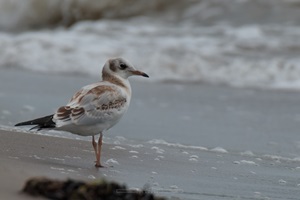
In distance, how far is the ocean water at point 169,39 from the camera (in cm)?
1105

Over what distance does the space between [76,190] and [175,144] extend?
9.38ft

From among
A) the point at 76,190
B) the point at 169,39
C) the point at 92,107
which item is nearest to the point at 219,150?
the point at 92,107

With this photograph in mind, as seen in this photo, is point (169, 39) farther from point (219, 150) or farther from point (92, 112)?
point (92, 112)

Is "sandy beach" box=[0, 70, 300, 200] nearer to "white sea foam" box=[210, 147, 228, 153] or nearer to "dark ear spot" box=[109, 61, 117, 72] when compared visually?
"white sea foam" box=[210, 147, 228, 153]

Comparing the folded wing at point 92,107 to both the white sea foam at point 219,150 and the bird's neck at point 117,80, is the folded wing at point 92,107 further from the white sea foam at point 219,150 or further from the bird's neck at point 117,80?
the white sea foam at point 219,150

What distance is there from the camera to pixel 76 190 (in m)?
3.37

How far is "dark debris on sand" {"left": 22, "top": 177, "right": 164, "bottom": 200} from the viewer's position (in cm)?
337

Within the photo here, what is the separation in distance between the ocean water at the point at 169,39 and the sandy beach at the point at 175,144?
1128 millimetres

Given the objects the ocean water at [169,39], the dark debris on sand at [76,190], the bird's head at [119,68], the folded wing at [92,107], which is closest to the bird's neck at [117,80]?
the bird's head at [119,68]

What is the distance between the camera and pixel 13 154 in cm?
473

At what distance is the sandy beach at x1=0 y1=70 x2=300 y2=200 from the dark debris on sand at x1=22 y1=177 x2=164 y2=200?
8cm

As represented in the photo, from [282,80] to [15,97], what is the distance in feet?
13.2

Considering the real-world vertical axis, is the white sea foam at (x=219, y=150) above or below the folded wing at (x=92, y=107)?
above

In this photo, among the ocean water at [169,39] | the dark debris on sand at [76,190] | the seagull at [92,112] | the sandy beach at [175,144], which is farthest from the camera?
the ocean water at [169,39]
